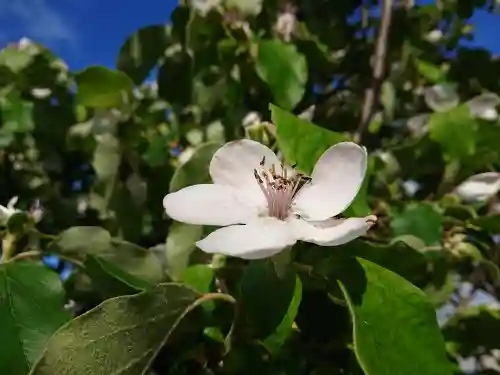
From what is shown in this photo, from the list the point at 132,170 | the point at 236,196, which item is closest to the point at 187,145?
the point at 132,170

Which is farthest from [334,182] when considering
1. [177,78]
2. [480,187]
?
[177,78]

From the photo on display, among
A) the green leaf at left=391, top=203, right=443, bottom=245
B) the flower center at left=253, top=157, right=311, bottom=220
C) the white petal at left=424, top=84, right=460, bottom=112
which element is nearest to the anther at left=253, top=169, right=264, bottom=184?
the flower center at left=253, top=157, right=311, bottom=220

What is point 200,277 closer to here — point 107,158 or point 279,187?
point 279,187

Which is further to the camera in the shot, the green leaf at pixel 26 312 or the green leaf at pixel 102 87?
the green leaf at pixel 102 87

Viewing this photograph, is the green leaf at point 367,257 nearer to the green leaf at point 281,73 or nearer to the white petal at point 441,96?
the green leaf at point 281,73

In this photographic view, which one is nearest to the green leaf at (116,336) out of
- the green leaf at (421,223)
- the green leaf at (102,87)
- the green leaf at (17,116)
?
the green leaf at (421,223)
